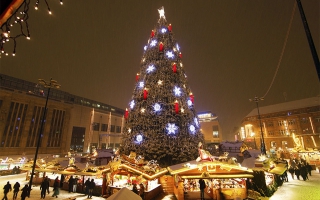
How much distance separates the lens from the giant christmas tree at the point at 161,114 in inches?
691

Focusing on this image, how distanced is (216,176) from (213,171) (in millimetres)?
392

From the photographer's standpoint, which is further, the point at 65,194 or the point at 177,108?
the point at 177,108

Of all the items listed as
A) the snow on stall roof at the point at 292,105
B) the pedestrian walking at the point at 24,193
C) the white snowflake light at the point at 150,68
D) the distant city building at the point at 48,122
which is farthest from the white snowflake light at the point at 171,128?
the snow on stall roof at the point at 292,105

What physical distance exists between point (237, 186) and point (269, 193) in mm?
2597

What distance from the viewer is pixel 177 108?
719 inches

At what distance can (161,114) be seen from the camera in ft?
61.4

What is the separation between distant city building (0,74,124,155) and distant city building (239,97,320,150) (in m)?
49.5

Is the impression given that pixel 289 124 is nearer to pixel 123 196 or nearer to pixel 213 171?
pixel 213 171

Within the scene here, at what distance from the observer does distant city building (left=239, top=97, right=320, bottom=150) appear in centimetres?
4812

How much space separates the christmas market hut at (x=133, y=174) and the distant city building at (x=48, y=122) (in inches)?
725

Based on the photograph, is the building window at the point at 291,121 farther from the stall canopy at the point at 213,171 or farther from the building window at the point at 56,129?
the building window at the point at 56,129

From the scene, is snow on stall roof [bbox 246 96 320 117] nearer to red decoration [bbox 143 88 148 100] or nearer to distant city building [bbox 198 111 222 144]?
distant city building [bbox 198 111 222 144]

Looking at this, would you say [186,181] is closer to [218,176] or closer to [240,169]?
[218,176]

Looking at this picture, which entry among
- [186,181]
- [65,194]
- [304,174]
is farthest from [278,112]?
[65,194]
